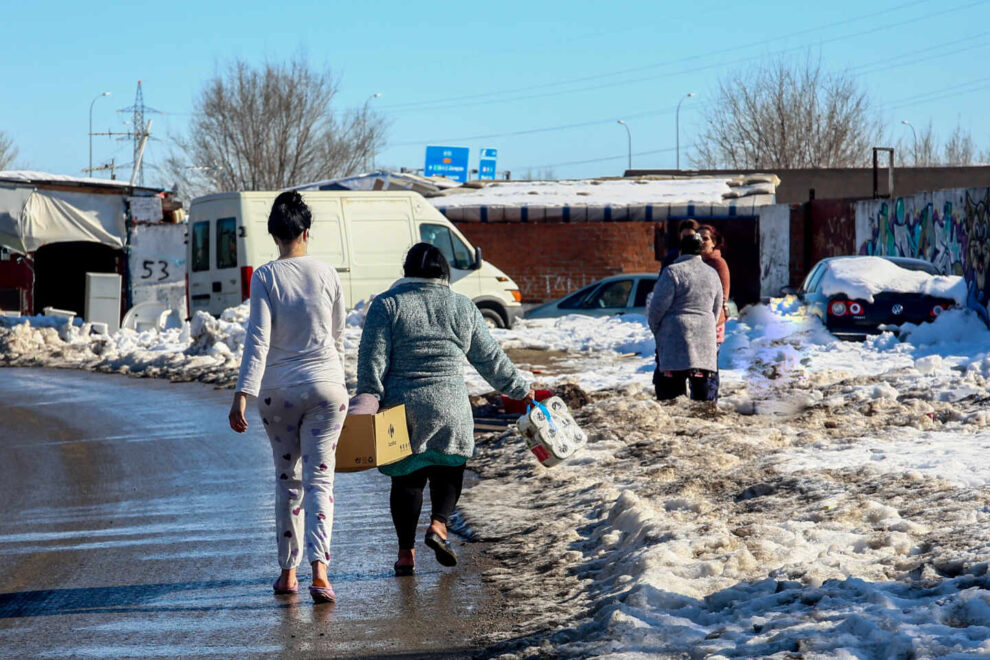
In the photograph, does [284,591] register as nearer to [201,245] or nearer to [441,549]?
[441,549]

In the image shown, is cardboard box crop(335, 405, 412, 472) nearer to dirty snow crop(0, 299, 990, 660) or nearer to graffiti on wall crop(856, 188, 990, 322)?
dirty snow crop(0, 299, 990, 660)

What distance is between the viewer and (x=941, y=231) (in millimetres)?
22781

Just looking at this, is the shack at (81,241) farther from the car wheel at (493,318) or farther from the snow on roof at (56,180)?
the car wheel at (493,318)

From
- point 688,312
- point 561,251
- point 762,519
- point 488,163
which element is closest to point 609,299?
point 561,251

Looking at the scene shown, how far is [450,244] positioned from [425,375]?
15596 millimetres

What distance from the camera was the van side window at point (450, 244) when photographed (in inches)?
862

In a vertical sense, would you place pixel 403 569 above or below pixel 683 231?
below

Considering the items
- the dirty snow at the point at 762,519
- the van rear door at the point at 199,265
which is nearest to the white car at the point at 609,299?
the van rear door at the point at 199,265

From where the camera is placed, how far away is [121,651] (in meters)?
5.28

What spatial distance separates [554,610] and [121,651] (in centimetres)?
180

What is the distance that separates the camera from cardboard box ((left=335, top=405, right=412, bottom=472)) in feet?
20.3

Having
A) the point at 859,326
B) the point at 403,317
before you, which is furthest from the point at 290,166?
the point at 403,317

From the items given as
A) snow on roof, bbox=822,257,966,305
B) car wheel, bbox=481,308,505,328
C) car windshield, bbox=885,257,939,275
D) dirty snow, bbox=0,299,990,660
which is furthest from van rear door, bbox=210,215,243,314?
car windshield, bbox=885,257,939,275

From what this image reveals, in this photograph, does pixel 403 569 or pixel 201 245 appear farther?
pixel 201 245
